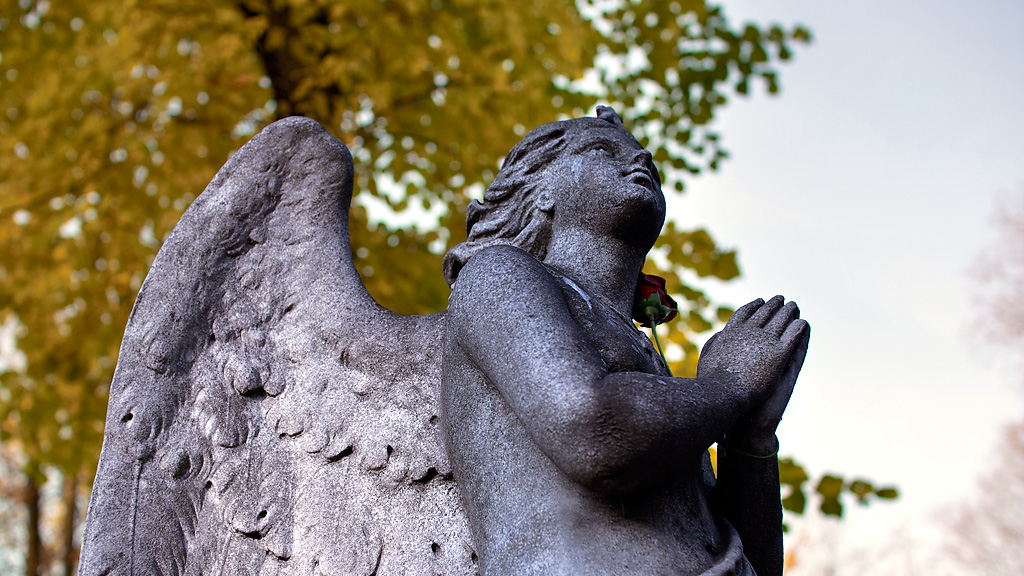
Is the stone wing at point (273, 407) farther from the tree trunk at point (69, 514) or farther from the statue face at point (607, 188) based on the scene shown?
the tree trunk at point (69, 514)

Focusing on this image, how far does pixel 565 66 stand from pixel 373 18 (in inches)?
44.2

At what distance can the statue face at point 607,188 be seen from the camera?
2119 millimetres

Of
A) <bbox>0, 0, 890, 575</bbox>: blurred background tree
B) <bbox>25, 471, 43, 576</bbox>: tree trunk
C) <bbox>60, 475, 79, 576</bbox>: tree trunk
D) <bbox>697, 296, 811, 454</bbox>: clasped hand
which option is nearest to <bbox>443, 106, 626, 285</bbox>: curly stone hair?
<bbox>697, 296, 811, 454</bbox>: clasped hand

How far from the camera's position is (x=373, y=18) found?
4.70 m

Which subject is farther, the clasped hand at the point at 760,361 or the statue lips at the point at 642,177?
the statue lips at the point at 642,177

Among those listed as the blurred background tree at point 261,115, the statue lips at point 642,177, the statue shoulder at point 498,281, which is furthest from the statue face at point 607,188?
the blurred background tree at point 261,115

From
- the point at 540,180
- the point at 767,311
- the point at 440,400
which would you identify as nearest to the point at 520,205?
the point at 540,180

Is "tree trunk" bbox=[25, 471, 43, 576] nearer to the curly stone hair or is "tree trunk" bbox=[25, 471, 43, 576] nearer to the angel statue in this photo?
the angel statue

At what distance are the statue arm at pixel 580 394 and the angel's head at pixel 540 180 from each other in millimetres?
423

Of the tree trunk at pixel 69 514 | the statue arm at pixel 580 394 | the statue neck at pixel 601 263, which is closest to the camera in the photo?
the statue arm at pixel 580 394

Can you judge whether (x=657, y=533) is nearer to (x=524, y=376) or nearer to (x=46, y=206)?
(x=524, y=376)

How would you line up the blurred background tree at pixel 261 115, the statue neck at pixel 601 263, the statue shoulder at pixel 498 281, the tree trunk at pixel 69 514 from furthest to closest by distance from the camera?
1. the tree trunk at pixel 69 514
2. the blurred background tree at pixel 261 115
3. the statue neck at pixel 601 263
4. the statue shoulder at pixel 498 281

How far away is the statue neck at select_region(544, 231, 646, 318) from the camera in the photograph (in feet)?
6.92

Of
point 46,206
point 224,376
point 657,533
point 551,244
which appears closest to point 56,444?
point 46,206
